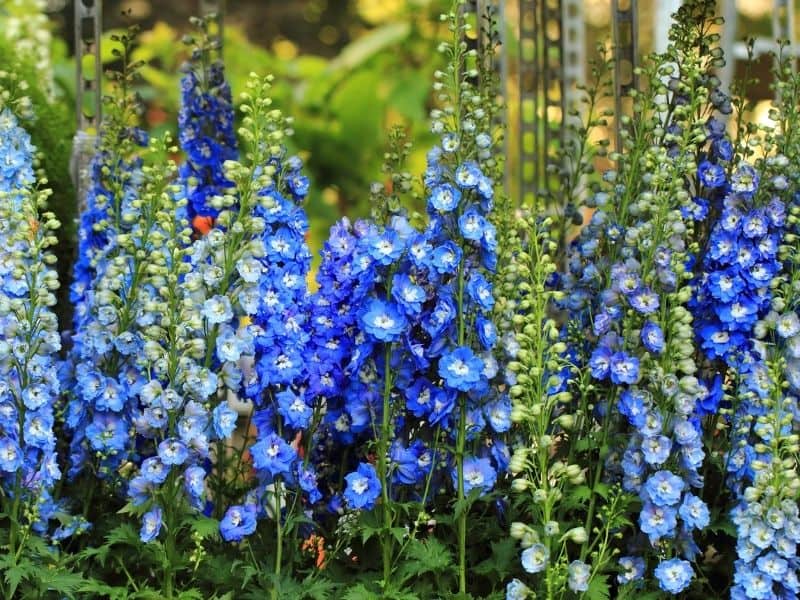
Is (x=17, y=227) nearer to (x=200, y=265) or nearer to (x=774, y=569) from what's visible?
(x=200, y=265)

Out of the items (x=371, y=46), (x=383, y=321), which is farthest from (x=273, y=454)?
(x=371, y=46)

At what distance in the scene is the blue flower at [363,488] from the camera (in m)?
3.16

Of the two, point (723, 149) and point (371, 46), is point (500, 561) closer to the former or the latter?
point (723, 149)

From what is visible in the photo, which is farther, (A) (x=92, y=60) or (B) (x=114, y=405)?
(A) (x=92, y=60)

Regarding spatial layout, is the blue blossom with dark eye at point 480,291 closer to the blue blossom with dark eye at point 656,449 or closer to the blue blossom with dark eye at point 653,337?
the blue blossom with dark eye at point 653,337

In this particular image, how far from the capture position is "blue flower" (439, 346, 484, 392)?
10.1 ft

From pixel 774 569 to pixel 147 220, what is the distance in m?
1.94

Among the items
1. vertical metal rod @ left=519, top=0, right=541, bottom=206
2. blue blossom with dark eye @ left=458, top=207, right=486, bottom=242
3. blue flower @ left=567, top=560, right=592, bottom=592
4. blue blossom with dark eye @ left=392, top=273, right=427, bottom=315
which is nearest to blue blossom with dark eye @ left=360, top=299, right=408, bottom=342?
blue blossom with dark eye @ left=392, top=273, right=427, bottom=315

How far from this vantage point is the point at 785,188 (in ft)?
11.4

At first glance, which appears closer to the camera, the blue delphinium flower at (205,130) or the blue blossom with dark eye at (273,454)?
the blue blossom with dark eye at (273,454)

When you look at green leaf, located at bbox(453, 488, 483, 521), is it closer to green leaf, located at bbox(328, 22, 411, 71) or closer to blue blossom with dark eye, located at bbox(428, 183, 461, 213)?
blue blossom with dark eye, located at bbox(428, 183, 461, 213)

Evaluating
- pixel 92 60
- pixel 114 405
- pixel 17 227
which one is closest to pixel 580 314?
pixel 114 405

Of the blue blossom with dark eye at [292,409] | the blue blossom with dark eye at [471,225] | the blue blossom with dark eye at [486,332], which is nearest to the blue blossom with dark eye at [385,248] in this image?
the blue blossom with dark eye at [471,225]

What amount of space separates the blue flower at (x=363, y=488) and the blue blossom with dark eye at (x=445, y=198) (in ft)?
2.32
